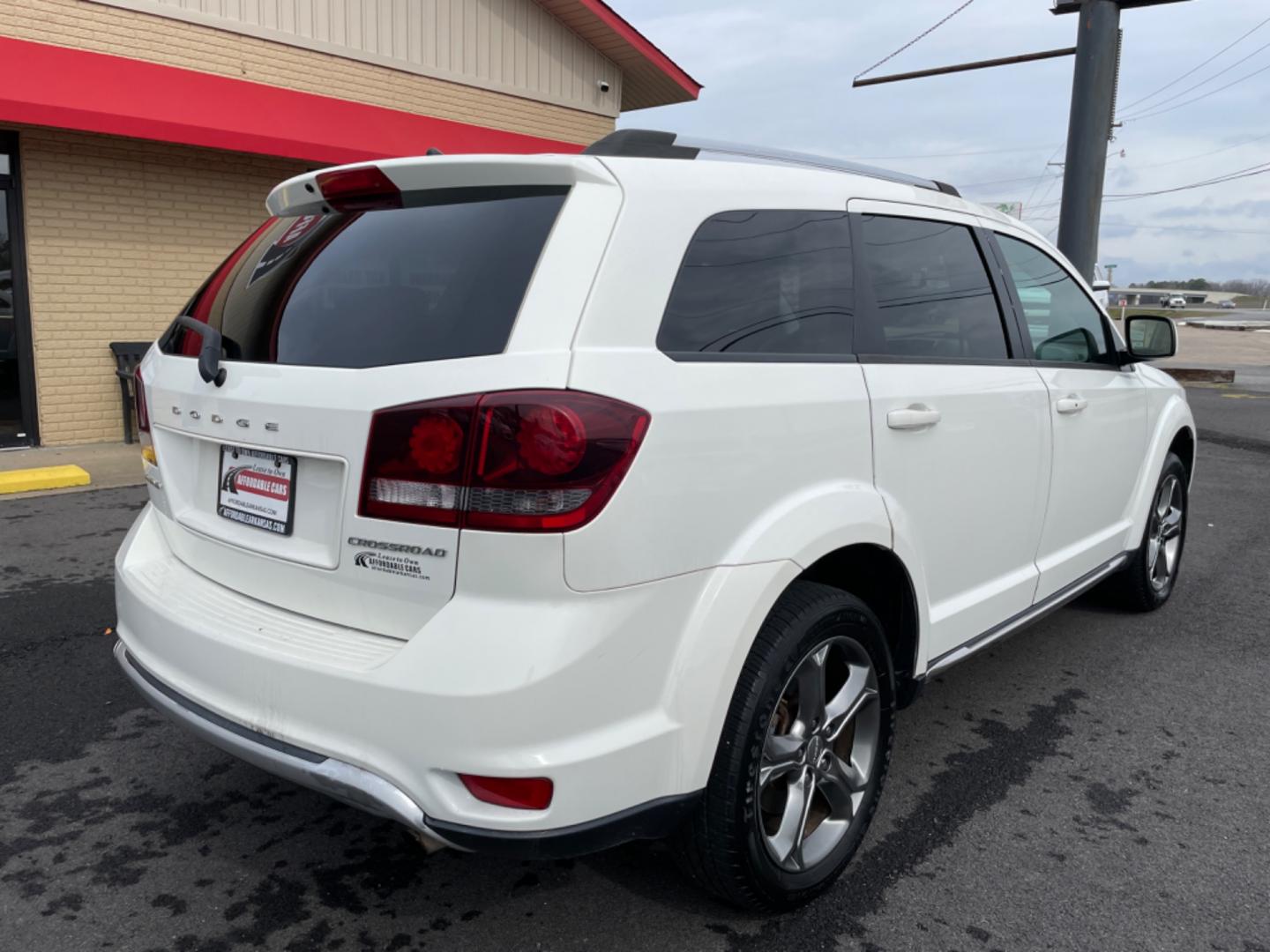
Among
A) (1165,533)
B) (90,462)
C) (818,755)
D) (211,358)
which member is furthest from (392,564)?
(90,462)

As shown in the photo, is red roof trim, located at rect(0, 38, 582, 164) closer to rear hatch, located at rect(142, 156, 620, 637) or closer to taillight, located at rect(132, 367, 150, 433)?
taillight, located at rect(132, 367, 150, 433)

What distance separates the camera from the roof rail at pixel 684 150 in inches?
93.7

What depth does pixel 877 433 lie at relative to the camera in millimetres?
2654

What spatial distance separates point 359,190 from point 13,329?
8.66 metres

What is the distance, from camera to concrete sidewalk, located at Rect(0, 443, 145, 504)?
26.3ft

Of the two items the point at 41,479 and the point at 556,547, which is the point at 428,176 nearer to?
the point at 556,547

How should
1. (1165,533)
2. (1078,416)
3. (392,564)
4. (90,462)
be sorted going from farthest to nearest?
1. (90,462)
2. (1165,533)
3. (1078,416)
4. (392,564)

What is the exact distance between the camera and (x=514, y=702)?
192 cm

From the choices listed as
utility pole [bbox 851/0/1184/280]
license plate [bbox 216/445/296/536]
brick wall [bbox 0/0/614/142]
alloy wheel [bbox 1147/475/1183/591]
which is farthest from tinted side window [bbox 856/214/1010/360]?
utility pole [bbox 851/0/1184/280]

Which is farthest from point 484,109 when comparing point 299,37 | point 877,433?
point 877,433

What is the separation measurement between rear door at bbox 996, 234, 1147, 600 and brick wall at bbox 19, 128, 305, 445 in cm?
844

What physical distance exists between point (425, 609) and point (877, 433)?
4.17ft

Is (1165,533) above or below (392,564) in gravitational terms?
below

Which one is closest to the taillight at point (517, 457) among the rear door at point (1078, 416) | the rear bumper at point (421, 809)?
the rear bumper at point (421, 809)
